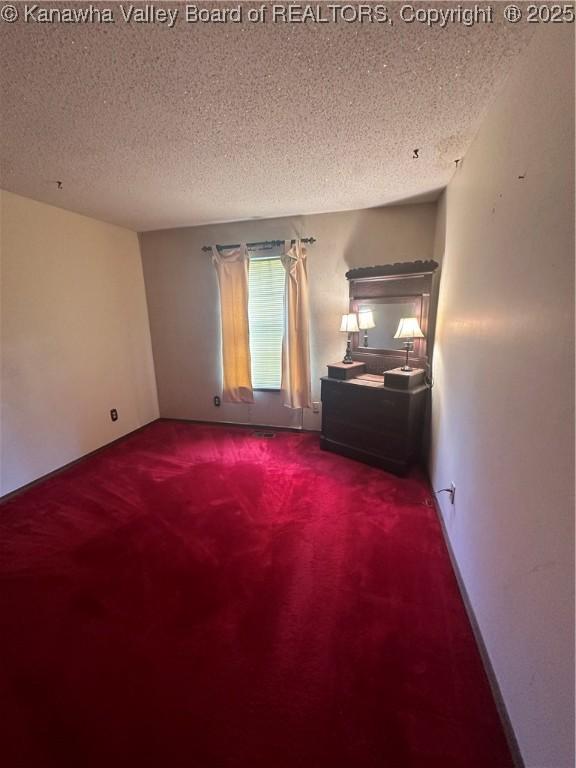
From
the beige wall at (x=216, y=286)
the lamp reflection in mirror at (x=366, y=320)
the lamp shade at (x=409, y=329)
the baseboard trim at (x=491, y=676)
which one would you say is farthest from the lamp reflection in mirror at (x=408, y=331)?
the baseboard trim at (x=491, y=676)

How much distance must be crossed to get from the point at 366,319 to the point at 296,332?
73 cm

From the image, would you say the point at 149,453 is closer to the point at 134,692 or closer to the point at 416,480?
the point at 134,692

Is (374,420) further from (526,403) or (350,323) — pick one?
(526,403)

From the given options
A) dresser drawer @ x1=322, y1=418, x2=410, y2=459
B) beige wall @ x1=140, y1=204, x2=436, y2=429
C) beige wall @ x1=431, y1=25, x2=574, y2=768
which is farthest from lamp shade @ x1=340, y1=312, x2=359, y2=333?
beige wall @ x1=431, y1=25, x2=574, y2=768

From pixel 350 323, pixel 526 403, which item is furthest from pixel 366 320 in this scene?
pixel 526 403

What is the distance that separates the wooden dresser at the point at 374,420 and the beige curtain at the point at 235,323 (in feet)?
3.42

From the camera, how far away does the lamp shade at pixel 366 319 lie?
9.29 feet

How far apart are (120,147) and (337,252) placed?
196 cm

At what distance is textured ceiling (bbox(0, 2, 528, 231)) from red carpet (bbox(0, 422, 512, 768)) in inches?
88.6

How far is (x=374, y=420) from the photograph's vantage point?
257 cm

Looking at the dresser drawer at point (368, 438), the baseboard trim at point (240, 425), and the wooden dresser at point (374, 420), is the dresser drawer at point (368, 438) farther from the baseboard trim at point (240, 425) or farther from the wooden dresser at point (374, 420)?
the baseboard trim at point (240, 425)

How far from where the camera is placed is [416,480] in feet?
7.93

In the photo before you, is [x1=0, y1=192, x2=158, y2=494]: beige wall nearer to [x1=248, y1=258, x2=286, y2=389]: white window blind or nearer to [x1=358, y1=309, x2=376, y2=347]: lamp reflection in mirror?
[x1=248, y1=258, x2=286, y2=389]: white window blind

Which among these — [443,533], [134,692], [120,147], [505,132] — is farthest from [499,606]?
[120,147]
